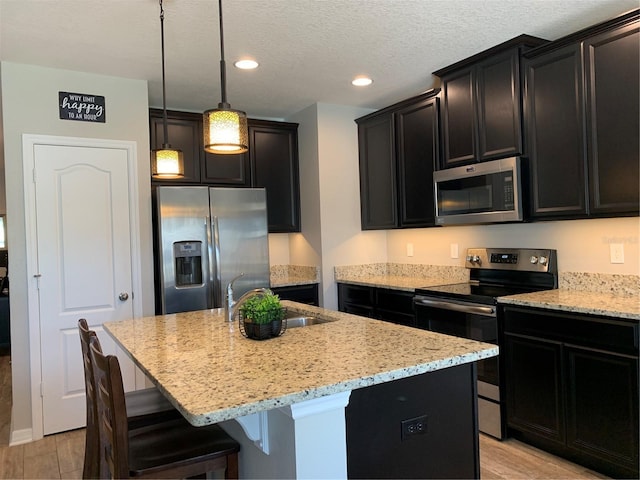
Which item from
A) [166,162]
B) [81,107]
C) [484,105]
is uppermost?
[81,107]

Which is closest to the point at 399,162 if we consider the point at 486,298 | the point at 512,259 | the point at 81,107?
the point at 512,259

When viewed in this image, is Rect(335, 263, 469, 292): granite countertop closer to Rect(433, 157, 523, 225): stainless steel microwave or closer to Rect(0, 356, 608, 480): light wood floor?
Rect(433, 157, 523, 225): stainless steel microwave

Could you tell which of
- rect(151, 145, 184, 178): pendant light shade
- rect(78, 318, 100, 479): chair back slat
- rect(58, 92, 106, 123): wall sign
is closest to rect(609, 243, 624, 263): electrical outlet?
rect(151, 145, 184, 178): pendant light shade

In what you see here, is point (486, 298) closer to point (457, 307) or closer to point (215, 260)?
point (457, 307)

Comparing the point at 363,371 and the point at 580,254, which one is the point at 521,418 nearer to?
the point at 580,254

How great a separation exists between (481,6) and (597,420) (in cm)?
226

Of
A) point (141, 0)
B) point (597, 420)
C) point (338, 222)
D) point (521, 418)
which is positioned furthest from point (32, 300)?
point (597, 420)

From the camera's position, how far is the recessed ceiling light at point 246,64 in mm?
3162

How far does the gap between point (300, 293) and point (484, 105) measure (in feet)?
7.18

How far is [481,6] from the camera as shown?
2516 millimetres

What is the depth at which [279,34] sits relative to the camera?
2771 mm

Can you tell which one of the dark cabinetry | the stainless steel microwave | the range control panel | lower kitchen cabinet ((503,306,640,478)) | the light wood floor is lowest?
the light wood floor

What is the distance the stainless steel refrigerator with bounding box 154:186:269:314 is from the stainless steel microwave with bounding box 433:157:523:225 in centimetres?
148

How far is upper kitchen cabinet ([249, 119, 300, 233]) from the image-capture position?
438 cm
